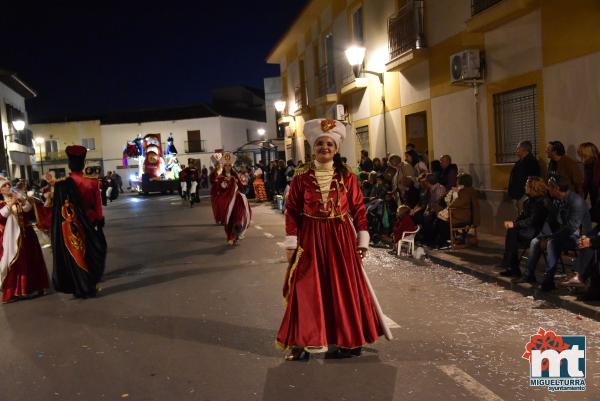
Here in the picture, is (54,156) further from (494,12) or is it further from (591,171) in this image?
(591,171)

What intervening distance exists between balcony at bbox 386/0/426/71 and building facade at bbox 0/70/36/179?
23370mm

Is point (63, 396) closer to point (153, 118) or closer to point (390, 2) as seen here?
point (390, 2)

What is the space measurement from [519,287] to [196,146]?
53.3m

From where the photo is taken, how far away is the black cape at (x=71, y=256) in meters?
7.98

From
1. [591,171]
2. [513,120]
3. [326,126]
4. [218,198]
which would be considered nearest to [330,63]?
[218,198]

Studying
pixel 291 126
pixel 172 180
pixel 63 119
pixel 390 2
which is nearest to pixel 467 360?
pixel 390 2

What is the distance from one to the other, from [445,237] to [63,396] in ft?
24.3

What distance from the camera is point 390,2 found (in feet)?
53.4

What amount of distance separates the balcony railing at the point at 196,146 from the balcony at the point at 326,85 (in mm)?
A: 34623

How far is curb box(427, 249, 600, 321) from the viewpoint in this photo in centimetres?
618

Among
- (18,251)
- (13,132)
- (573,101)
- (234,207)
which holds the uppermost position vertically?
(13,132)

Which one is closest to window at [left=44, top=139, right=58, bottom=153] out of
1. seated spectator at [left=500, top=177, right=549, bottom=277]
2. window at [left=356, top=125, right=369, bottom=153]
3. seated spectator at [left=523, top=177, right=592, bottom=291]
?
window at [left=356, top=125, right=369, bottom=153]

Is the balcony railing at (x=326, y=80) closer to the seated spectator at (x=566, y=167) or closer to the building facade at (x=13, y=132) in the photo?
the seated spectator at (x=566, y=167)

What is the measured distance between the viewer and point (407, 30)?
1482 centimetres
